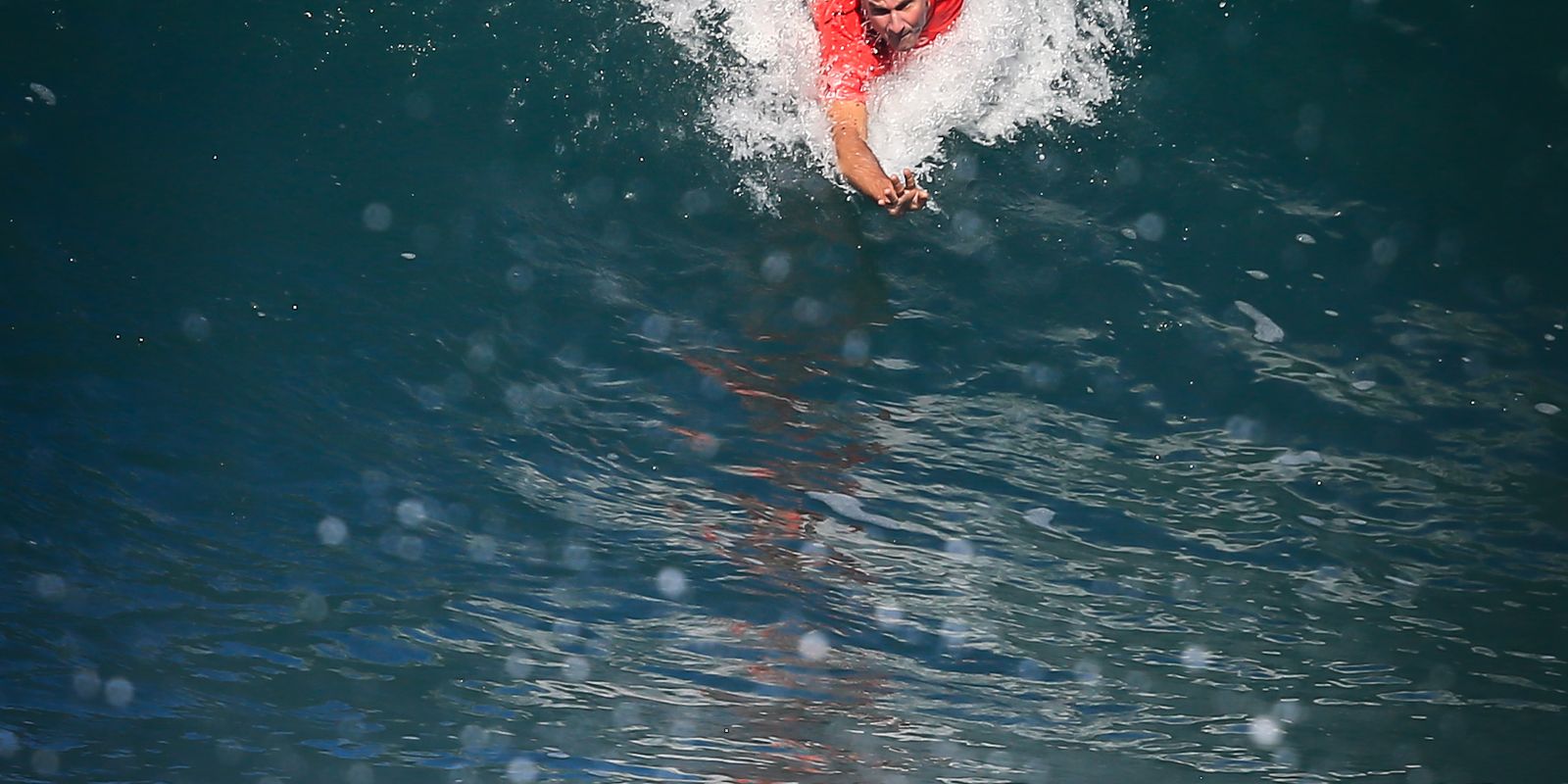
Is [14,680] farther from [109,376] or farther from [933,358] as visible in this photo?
[933,358]

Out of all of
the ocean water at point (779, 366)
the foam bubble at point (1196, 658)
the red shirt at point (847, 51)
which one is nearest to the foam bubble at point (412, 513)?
the ocean water at point (779, 366)

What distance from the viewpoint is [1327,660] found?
223 inches

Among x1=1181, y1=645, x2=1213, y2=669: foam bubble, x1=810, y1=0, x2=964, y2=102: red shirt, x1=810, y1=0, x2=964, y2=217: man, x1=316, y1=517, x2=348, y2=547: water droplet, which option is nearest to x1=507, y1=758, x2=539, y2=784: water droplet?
x1=316, y1=517, x2=348, y2=547: water droplet

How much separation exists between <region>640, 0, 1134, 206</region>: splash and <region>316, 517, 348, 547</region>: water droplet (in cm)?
249

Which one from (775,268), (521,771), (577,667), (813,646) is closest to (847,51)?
(775,268)

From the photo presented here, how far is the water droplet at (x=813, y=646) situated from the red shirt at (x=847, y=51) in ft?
8.57

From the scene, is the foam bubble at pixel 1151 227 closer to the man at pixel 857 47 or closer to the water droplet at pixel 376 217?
→ the man at pixel 857 47

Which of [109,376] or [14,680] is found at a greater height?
[109,376]

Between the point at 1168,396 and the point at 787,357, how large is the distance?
1.68 meters

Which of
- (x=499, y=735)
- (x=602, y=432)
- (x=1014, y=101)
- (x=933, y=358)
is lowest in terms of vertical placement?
(x=499, y=735)

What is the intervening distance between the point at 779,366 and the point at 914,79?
2009 millimetres

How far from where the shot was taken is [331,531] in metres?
5.24

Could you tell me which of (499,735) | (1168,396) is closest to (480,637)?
(499,735)

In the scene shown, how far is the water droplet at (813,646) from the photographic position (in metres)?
5.68
